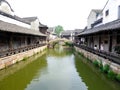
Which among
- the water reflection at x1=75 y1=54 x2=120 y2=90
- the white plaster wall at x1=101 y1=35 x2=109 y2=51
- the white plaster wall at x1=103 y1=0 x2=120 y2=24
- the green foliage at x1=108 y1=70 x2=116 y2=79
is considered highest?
the white plaster wall at x1=103 y1=0 x2=120 y2=24

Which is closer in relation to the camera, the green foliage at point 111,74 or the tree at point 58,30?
the green foliage at point 111,74

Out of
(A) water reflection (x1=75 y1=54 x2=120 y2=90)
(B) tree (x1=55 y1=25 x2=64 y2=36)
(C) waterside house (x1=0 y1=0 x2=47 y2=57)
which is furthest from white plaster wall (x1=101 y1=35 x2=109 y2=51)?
(B) tree (x1=55 y1=25 x2=64 y2=36)

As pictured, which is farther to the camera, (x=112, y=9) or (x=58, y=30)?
(x=58, y=30)

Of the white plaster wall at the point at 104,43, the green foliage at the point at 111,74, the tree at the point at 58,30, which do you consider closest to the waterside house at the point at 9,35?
the green foliage at the point at 111,74

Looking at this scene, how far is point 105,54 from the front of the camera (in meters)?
12.6

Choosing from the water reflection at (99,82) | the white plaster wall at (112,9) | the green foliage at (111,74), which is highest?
the white plaster wall at (112,9)

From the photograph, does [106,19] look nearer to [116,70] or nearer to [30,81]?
[116,70]

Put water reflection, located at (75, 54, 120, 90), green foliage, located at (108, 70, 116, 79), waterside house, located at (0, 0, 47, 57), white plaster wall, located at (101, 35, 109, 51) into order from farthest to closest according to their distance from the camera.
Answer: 1. white plaster wall, located at (101, 35, 109, 51)
2. waterside house, located at (0, 0, 47, 57)
3. green foliage, located at (108, 70, 116, 79)
4. water reflection, located at (75, 54, 120, 90)

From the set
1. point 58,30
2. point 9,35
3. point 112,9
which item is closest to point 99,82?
point 112,9

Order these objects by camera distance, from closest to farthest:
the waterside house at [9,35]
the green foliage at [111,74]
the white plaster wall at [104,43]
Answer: the green foliage at [111,74] < the waterside house at [9,35] < the white plaster wall at [104,43]

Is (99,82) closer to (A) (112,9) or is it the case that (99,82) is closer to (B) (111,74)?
(B) (111,74)

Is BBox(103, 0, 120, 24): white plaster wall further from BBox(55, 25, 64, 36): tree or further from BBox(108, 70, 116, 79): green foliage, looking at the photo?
BBox(55, 25, 64, 36): tree

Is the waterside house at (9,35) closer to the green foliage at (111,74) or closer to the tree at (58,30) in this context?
the green foliage at (111,74)

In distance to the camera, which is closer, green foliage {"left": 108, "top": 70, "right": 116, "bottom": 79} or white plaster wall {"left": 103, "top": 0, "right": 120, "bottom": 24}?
green foliage {"left": 108, "top": 70, "right": 116, "bottom": 79}
